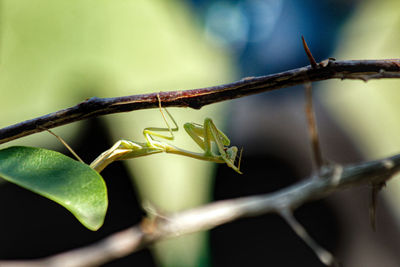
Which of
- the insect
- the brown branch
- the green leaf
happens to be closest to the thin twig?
the insect

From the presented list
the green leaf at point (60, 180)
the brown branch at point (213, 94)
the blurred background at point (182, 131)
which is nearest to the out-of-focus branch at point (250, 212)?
the brown branch at point (213, 94)

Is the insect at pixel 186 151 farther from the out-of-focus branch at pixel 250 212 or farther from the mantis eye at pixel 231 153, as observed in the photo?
the out-of-focus branch at pixel 250 212

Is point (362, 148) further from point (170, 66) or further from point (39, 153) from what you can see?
point (39, 153)

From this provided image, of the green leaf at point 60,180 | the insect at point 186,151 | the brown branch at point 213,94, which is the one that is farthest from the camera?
the insect at point 186,151

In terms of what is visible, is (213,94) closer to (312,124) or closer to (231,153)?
(231,153)

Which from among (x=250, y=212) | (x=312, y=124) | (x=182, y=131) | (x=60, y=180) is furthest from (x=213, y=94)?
(x=182, y=131)
